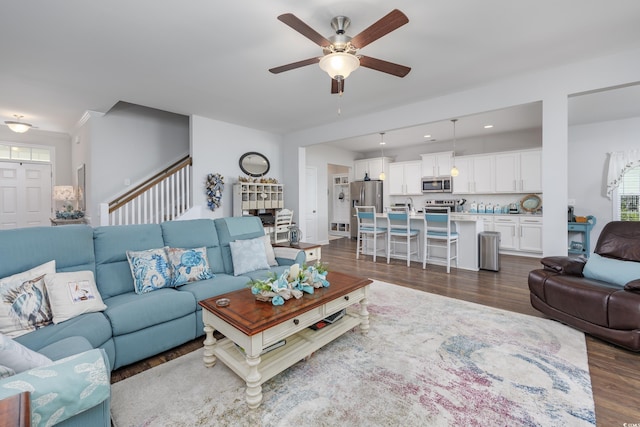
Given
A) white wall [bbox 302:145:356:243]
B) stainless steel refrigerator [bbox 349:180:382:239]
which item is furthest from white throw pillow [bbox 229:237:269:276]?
stainless steel refrigerator [bbox 349:180:382:239]

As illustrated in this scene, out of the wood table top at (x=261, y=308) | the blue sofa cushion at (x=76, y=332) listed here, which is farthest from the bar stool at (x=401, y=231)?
the blue sofa cushion at (x=76, y=332)

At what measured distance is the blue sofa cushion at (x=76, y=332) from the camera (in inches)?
61.9

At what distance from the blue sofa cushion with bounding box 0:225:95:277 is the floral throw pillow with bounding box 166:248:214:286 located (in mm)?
578

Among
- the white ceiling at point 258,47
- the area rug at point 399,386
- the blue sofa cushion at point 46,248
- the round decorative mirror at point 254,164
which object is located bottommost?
the area rug at point 399,386

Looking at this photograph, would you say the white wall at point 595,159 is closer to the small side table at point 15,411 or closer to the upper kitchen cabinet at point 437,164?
the upper kitchen cabinet at point 437,164

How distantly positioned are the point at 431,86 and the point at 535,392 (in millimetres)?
3464

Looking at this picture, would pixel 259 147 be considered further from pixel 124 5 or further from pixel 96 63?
pixel 124 5

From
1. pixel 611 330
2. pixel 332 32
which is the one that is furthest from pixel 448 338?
pixel 332 32

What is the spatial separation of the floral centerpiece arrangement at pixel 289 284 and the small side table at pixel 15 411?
1.21 m

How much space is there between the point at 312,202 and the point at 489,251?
4262 millimetres

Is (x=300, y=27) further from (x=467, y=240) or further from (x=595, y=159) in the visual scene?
(x=595, y=159)

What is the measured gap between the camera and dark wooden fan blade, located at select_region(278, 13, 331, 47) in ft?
5.97

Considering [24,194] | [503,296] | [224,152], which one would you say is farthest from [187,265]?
[24,194]

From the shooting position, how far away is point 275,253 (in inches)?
132
